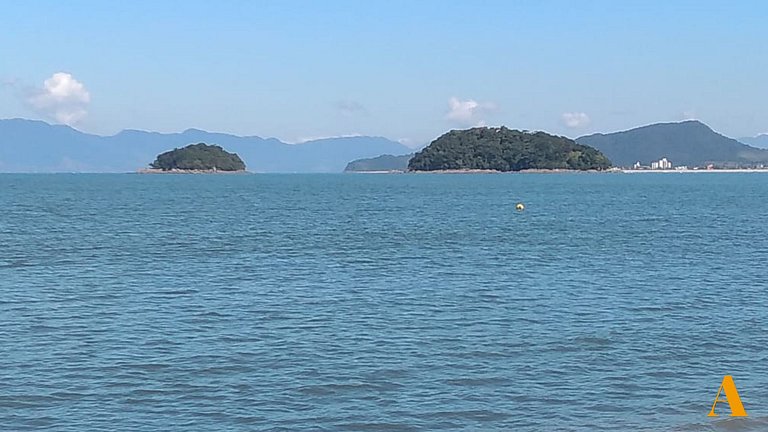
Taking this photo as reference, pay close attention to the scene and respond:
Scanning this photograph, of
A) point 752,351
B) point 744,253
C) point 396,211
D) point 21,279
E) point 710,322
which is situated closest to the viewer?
point 752,351

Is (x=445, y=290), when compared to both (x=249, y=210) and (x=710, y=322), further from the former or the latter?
(x=249, y=210)

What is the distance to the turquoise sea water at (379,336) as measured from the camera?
18.5 m

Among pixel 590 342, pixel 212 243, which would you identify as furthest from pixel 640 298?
pixel 212 243

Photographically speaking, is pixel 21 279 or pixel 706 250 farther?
pixel 706 250

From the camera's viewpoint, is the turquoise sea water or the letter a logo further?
the turquoise sea water

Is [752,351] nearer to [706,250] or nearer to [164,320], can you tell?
[164,320]

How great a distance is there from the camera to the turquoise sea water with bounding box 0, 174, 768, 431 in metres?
18.5

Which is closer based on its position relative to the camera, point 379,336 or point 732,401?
point 732,401

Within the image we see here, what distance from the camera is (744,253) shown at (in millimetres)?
47000

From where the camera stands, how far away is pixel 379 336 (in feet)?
82.5

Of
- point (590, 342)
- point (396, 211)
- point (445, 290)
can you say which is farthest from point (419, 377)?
point (396, 211)

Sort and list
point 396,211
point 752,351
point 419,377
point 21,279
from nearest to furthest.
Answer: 1. point 419,377
2. point 752,351
3. point 21,279
4. point 396,211

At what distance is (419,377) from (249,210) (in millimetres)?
71939

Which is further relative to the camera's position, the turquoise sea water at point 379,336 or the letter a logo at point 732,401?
the turquoise sea water at point 379,336
